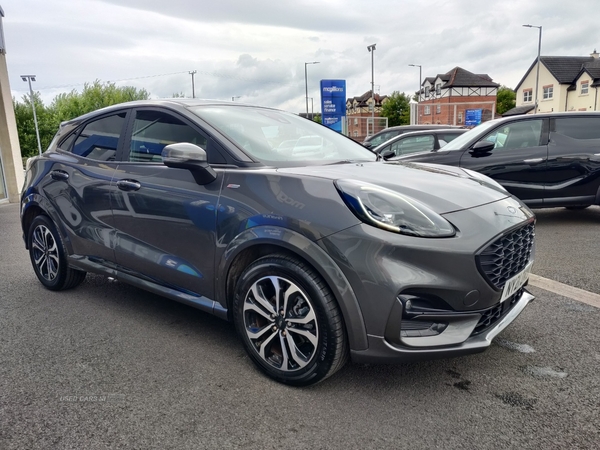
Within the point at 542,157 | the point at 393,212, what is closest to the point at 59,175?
the point at 393,212

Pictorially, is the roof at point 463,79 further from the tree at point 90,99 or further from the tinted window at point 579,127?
the tinted window at point 579,127

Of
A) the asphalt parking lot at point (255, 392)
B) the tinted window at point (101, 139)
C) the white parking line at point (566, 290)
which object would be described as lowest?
the white parking line at point (566, 290)

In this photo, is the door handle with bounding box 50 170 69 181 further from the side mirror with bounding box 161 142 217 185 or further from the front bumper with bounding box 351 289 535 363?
the front bumper with bounding box 351 289 535 363

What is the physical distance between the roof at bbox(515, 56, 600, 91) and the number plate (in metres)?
50.5

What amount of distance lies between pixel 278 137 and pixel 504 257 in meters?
1.64

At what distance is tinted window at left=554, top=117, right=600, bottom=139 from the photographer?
6602mm

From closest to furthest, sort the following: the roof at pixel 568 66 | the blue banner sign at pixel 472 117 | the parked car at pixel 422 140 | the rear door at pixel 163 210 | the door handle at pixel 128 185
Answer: the rear door at pixel 163 210, the door handle at pixel 128 185, the parked car at pixel 422 140, the blue banner sign at pixel 472 117, the roof at pixel 568 66

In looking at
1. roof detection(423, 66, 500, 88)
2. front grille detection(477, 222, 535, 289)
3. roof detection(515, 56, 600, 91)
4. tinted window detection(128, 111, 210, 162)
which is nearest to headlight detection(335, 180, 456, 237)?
front grille detection(477, 222, 535, 289)

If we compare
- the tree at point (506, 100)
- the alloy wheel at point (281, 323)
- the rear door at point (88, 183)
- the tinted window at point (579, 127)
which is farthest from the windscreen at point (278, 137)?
the tree at point (506, 100)

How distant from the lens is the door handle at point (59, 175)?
397 centimetres

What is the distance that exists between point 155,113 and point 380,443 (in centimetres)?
257

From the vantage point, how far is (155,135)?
3.44 meters

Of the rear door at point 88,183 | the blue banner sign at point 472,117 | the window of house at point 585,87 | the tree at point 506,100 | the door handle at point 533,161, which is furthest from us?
the tree at point 506,100

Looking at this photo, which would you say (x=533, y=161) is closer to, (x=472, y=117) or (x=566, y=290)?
(x=566, y=290)
